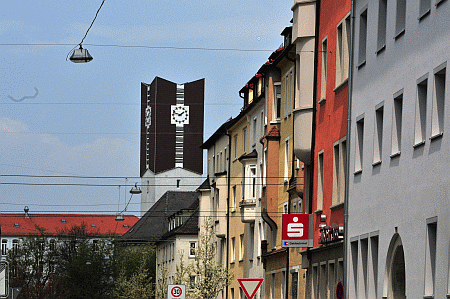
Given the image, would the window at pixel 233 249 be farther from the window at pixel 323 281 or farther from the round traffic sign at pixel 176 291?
the round traffic sign at pixel 176 291

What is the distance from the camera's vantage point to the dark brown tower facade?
139 meters

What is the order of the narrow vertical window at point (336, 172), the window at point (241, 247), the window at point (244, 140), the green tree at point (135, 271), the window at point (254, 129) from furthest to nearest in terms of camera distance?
the green tree at point (135, 271), the window at point (244, 140), the window at point (241, 247), the window at point (254, 129), the narrow vertical window at point (336, 172)

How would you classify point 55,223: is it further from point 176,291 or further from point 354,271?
point 354,271

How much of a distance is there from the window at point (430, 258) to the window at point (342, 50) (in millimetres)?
9743

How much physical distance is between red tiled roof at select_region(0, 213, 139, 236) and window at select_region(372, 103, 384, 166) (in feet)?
420

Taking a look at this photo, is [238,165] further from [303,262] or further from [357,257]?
[357,257]

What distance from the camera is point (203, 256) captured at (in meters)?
54.2

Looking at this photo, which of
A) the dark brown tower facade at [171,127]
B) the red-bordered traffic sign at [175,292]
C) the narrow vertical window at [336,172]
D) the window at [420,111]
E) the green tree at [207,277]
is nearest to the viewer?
the window at [420,111]

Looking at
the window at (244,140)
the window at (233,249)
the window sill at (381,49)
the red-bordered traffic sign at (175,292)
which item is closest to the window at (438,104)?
the window sill at (381,49)

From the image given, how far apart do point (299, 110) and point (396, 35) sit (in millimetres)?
10811

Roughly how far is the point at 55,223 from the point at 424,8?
146 metres

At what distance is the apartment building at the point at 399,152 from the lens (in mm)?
19594

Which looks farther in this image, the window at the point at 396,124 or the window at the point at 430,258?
the window at the point at 396,124

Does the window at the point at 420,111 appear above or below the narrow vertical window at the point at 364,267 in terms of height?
above
